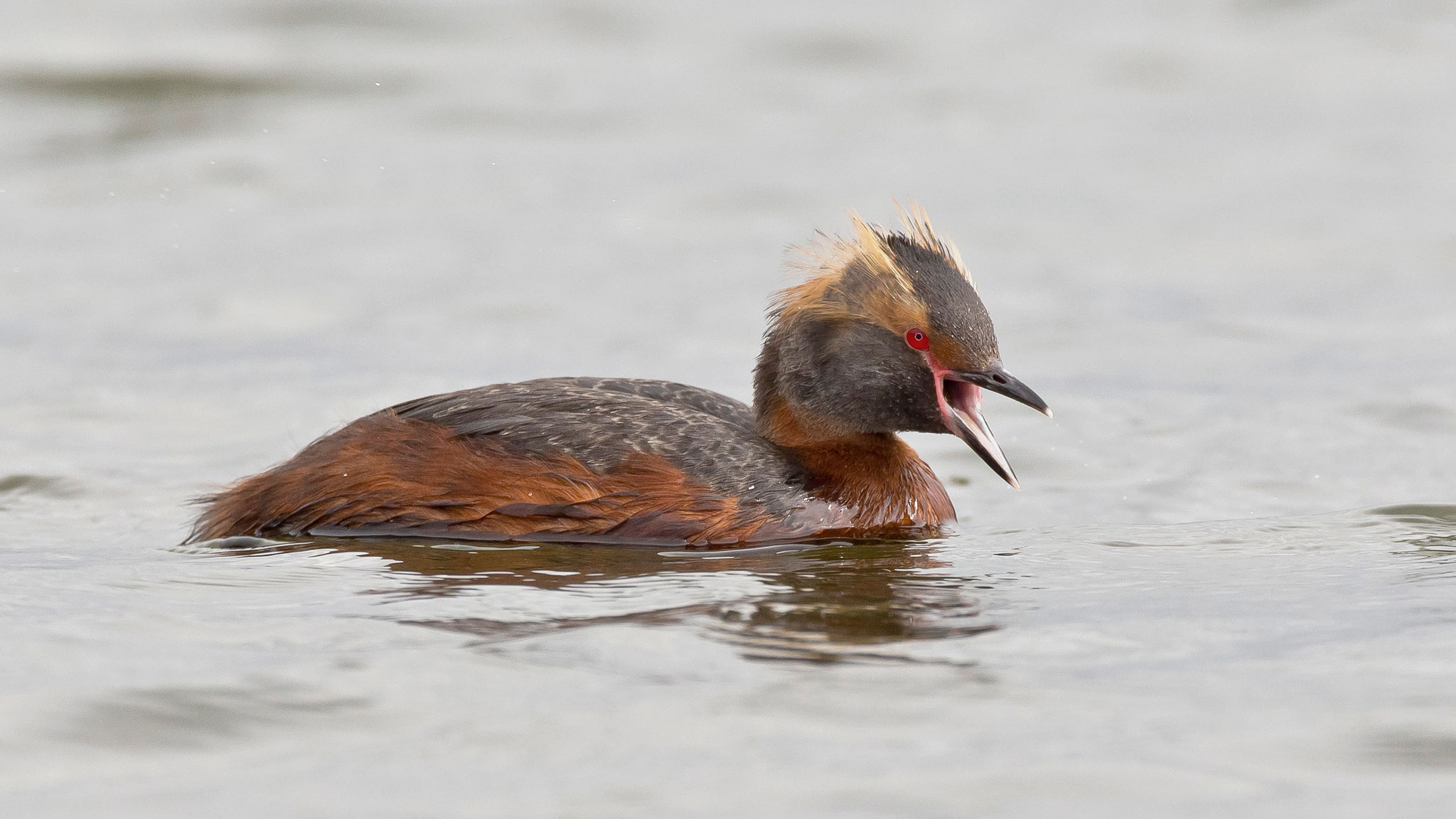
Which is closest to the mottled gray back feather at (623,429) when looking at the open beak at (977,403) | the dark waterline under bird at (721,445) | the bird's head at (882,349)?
the dark waterline under bird at (721,445)

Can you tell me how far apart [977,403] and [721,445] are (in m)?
1.22

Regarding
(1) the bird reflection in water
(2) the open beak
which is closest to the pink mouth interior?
(2) the open beak

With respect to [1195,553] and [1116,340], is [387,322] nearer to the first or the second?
[1116,340]

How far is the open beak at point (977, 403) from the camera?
8.19m

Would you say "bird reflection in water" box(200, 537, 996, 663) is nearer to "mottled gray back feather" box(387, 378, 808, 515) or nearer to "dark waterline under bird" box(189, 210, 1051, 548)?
"dark waterline under bird" box(189, 210, 1051, 548)

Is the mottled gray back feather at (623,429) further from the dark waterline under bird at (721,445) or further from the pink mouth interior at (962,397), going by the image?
the pink mouth interior at (962,397)

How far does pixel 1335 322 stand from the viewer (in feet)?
43.1

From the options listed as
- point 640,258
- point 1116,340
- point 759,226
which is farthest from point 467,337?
point 1116,340

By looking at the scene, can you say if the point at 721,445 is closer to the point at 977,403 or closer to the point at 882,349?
the point at 882,349

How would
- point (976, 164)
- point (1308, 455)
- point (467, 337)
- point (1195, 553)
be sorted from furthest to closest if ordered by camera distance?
point (976, 164) < point (467, 337) < point (1308, 455) < point (1195, 553)

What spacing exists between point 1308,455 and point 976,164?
662 centimetres

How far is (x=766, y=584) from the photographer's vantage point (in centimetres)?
729

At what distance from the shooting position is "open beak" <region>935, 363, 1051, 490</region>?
26.9 feet

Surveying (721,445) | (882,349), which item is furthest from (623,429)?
(882,349)
